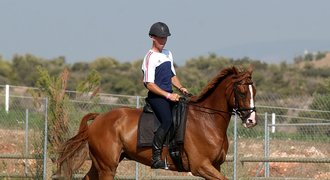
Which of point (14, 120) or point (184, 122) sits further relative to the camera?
point (14, 120)

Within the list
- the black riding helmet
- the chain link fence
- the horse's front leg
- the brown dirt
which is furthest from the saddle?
the brown dirt

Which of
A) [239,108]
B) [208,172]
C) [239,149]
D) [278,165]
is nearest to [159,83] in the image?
[239,108]

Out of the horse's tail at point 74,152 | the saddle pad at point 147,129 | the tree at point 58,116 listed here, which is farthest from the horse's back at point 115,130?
the tree at point 58,116

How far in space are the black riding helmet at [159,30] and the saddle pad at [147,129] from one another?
1140 millimetres

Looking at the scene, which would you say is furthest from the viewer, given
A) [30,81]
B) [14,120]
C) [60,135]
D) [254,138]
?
[30,81]

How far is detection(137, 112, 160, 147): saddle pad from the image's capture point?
12906mm

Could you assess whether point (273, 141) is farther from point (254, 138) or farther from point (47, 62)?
point (47, 62)

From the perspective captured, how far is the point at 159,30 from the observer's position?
12852 millimetres

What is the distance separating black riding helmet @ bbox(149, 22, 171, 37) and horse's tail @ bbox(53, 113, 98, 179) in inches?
71.5

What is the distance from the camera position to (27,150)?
19109 millimetres

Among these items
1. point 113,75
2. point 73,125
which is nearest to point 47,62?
point 113,75

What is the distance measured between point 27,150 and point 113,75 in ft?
132

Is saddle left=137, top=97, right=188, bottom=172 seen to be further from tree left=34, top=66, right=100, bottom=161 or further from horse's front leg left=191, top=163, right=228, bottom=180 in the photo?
tree left=34, top=66, right=100, bottom=161

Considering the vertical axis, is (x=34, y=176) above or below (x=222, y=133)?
below
